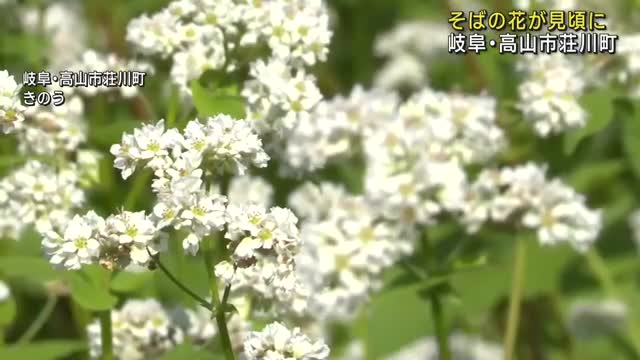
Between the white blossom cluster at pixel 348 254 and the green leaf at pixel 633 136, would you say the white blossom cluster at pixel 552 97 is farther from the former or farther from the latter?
the white blossom cluster at pixel 348 254

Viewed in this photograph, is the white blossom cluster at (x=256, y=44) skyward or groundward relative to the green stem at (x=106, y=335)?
skyward

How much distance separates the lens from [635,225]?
14.7 feet

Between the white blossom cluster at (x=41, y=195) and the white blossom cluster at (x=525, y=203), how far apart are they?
1.06 metres

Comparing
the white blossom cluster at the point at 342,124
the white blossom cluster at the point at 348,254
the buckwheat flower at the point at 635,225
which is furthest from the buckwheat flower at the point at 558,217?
the buckwheat flower at the point at 635,225

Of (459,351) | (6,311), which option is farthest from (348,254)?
(459,351)

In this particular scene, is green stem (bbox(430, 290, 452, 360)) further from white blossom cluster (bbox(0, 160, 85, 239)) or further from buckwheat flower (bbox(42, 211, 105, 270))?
buckwheat flower (bbox(42, 211, 105, 270))

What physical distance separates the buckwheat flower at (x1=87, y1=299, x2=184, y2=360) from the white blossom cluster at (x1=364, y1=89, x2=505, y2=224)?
0.69m

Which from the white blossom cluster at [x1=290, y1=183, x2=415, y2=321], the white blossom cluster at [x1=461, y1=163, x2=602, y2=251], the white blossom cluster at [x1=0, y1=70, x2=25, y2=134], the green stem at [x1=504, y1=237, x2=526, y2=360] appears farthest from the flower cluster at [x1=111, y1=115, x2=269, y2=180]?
the green stem at [x1=504, y1=237, x2=526, y2=360]

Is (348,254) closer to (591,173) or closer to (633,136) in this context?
(633,136)

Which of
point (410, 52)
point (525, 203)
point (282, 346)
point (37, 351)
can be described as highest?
point (410, 52)

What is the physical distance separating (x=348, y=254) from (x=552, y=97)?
0.70 m

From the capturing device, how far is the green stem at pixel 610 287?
4.02 m

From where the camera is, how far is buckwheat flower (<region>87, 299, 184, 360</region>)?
3145 millimetres

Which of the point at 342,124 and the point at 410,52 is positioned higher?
the point at 410,52
